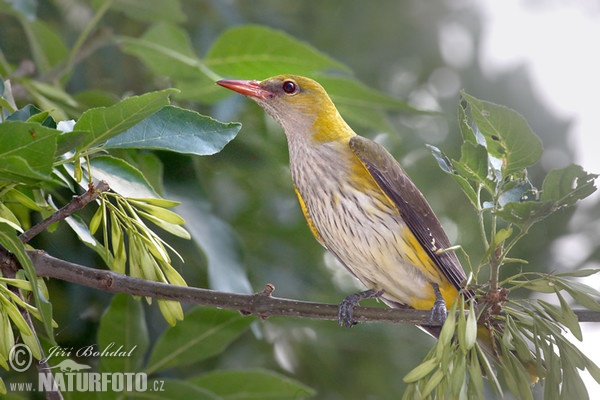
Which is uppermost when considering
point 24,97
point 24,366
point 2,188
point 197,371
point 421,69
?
point 421,69

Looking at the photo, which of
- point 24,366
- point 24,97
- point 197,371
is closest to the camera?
point 24,366

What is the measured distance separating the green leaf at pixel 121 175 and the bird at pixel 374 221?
2.05ft

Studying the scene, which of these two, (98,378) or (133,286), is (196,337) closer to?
(98,378)

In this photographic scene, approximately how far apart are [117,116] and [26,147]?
15 cm

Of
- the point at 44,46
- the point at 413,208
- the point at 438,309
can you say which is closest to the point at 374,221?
the point at 413,208

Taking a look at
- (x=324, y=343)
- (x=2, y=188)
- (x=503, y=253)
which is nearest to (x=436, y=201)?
(x=324, y=343)

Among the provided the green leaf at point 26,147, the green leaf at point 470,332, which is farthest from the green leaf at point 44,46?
the green leaf at point 470,332

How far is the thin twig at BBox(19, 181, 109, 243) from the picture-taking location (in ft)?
3.85

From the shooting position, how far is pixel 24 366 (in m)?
1.70

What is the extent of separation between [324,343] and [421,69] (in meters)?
1.32

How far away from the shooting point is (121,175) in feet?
4.39

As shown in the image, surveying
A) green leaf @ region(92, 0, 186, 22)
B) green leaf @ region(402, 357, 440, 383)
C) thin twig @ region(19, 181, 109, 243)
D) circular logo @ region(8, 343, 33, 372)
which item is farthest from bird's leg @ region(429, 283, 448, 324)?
green leaf @ region(92, 0, 186, 22)

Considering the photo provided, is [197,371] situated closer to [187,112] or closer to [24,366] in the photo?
[24,366]

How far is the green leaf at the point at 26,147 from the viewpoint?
1044 millimetres
